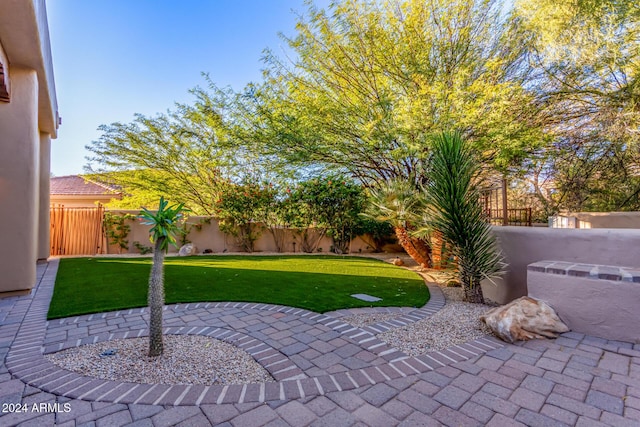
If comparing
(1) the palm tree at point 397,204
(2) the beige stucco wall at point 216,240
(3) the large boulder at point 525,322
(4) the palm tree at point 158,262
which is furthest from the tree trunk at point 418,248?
(4) the palm tree at point 158,262

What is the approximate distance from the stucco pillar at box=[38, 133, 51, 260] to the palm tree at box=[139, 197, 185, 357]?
8.31 meters

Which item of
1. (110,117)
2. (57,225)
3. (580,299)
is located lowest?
(580,299)

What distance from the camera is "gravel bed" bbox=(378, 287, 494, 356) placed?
3267 mm

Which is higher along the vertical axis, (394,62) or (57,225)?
(394,62)

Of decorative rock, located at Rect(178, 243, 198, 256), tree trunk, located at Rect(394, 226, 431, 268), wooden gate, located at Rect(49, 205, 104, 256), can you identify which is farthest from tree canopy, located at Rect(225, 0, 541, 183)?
wooden gate, located at Rect(49, 205, 104, 256)

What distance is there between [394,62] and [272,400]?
826 cm

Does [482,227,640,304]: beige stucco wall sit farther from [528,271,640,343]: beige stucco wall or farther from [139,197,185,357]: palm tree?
[139,197,185,357]: palm tree

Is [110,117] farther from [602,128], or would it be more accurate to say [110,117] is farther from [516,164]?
[602,128]

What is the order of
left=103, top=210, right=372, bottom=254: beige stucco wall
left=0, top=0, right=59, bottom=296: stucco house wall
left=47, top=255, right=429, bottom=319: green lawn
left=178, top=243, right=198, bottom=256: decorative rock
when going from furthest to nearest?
1. left=103, top=210, right=372, bottom=254: beige stucco wall
2. left=178, top=243, right=198, bottom=256: decorative rock
3. left=0, top=0, right=59, bottom=296: stucco house wall
4. left=47, top=255, right=429, bottom=319: green lawn

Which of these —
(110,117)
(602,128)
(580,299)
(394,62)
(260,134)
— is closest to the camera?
(580,299)

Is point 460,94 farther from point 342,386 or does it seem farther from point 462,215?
point 342,386

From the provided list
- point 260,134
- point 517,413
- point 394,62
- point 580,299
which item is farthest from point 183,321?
point 394,62

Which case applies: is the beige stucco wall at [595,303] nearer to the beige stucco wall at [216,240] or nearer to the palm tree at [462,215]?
the palm tree at [462,215]

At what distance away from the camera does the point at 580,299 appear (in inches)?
144
